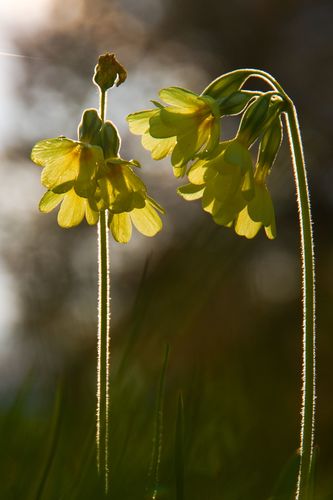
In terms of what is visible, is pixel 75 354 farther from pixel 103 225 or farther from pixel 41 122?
pixel 41 122

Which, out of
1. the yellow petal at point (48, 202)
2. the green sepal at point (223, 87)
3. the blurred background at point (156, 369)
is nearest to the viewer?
the blurred background at point (156, 369)

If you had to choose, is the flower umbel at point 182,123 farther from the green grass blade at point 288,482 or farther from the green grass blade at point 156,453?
the green grass blade at point 288,482

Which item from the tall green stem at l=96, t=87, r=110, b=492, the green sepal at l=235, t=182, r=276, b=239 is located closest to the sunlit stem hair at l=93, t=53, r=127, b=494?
the tall green stem at l=96, t=87, r=110, b=492

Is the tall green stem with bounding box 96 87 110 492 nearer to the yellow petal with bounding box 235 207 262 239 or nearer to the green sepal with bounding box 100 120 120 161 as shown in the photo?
the green sepal with bounding box 100 120 120 161

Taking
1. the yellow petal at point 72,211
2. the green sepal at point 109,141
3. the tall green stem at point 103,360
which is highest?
the green sepal at point 109,141

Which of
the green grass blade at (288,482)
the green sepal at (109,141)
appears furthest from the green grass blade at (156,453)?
the green sepal at (109,141)

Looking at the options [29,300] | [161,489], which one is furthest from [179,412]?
[29,300]

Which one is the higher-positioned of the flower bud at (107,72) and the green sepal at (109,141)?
the flower bud at (107,72)

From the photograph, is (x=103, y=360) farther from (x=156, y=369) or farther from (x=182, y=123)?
(x=182, y=123)

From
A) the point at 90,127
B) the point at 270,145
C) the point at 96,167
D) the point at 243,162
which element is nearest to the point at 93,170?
the point at 96,167
